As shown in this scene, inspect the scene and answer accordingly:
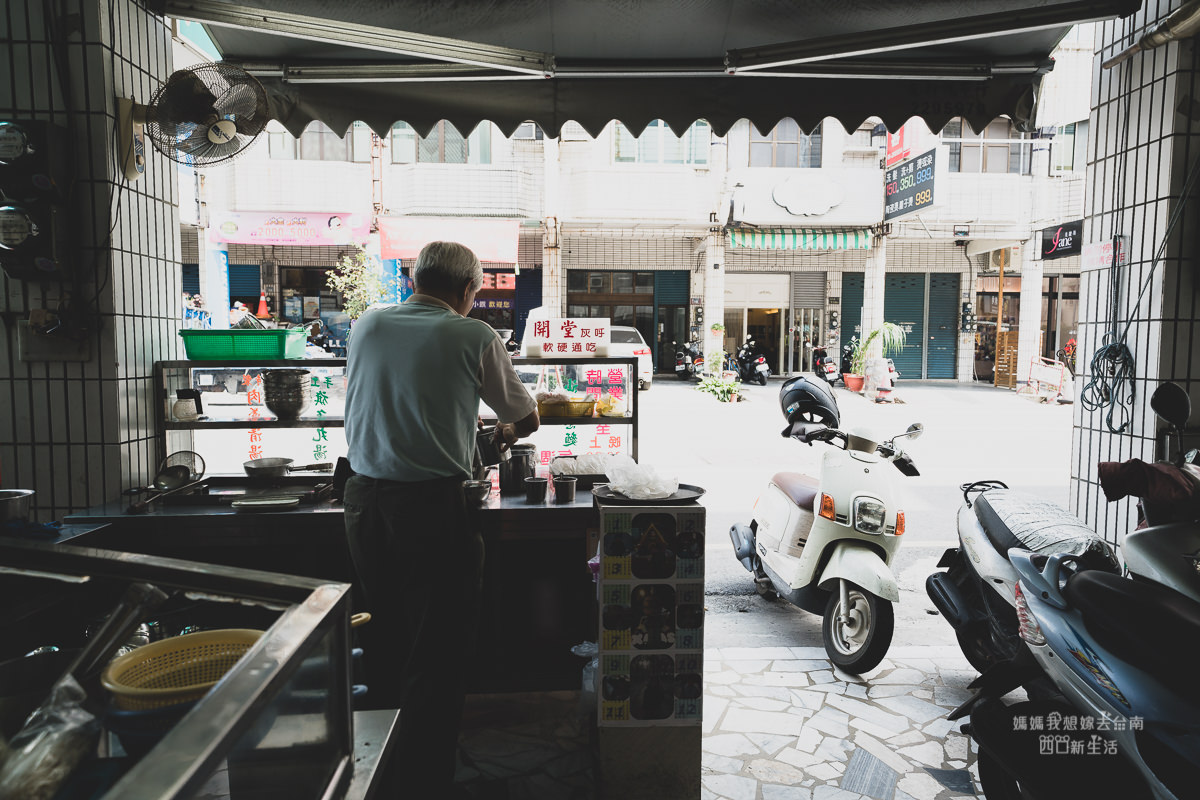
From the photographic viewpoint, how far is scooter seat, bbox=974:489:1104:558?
3.13 meters

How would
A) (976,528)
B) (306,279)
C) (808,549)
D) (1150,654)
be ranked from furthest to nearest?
(306,279) → (808,549) → (976,528) → (1150,654)

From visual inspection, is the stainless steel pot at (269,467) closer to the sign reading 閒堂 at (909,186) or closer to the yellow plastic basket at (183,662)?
the yellow plastic basket at (183,662)

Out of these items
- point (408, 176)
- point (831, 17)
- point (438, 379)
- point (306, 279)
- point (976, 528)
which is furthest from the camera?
point (306, 279)

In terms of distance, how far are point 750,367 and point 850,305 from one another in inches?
180

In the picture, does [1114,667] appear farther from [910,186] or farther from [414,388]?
[910,186]

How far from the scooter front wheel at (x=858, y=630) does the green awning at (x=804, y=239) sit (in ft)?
52.8

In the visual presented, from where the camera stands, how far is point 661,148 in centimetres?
1911

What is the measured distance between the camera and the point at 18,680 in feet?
5.11

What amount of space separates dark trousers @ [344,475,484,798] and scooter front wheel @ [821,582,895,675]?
2.15 meters

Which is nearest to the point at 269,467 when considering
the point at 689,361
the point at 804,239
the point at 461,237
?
the point at 461,237

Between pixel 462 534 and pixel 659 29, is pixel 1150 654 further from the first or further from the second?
pixel 659 29

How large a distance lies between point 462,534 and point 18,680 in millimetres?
1439

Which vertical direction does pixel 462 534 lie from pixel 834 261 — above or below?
below

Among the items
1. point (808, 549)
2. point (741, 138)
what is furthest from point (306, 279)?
point (808, 549)
